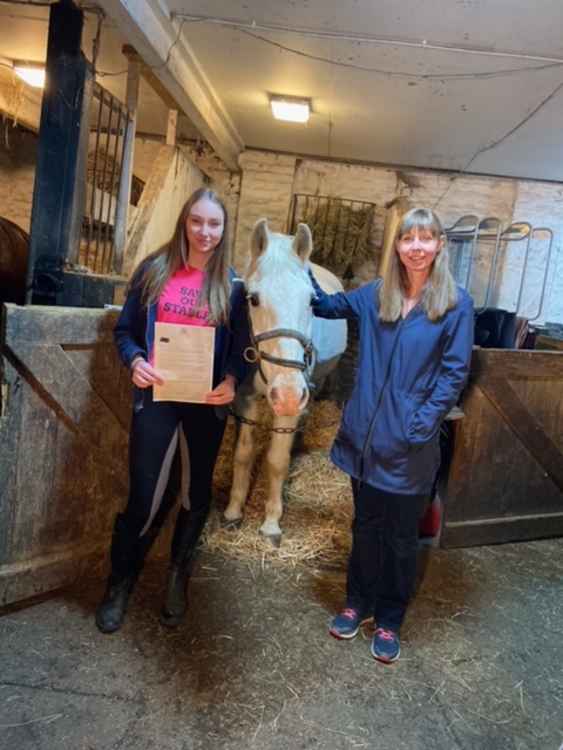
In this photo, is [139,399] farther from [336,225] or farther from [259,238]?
[336,225]

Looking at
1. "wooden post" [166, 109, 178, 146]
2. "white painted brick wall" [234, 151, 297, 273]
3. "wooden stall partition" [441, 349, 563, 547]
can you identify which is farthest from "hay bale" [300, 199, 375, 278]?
"wooden stall partition" [441, 349, 563, 547]

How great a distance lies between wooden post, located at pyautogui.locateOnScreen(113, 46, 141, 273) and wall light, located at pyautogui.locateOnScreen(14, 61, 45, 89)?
1.04m

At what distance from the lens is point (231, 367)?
2.09 m

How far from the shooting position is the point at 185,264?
196cm

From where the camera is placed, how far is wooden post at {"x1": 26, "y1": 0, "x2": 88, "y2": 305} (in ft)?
8.00

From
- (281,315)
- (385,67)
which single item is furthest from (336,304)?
(385,67)

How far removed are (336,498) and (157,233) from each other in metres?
2.64

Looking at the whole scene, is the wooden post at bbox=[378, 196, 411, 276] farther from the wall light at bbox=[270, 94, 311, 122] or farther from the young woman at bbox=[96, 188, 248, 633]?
the young woman at bbox=[96, 188, 248, 633]

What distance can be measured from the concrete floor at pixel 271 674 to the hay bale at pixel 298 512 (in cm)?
19

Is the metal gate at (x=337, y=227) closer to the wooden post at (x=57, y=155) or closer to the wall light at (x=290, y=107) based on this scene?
the wall light at (x=290, y=107)

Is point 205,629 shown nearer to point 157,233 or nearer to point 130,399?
point 130,399

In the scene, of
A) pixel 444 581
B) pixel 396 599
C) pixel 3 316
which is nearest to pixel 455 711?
pixel 396 599

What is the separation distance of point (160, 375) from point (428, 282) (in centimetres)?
104

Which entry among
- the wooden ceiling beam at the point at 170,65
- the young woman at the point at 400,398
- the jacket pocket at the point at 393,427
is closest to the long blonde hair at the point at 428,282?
the young woman at the point at 400,398
